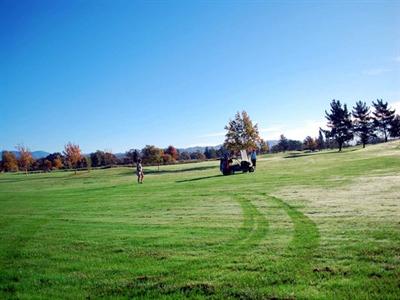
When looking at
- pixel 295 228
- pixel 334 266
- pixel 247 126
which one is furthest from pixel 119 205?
pixel 247 126

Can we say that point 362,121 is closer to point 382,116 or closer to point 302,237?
point 382,116

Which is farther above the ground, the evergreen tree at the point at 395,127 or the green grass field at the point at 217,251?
the evergreen tree at the point at 395,127

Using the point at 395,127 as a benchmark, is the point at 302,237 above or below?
below

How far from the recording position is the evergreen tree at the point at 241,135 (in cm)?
6812

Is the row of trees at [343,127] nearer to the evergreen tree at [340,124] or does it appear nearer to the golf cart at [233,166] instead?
the evergreen tree at [340,124]

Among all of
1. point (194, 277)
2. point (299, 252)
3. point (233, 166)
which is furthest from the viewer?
point (233, 166)

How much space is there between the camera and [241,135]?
69.3 meters

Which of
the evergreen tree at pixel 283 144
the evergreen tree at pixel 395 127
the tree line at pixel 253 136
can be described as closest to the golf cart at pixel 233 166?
the tree line at pixel 253 136

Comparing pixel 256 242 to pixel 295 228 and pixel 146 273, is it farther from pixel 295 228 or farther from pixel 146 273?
pixel 146 273

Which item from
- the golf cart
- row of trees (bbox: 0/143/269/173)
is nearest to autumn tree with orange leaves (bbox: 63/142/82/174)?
row of trees (bbox: 0/143/269/173)

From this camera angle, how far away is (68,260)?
8742mm

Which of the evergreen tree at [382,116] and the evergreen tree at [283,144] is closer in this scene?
the evergreen tree at [382,116]

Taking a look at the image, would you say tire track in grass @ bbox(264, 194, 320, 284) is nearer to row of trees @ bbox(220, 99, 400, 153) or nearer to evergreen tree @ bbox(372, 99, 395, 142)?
row of trees @ bbox(220, 99, 400, 153)

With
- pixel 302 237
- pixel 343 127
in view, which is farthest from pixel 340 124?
pixel 302 237
